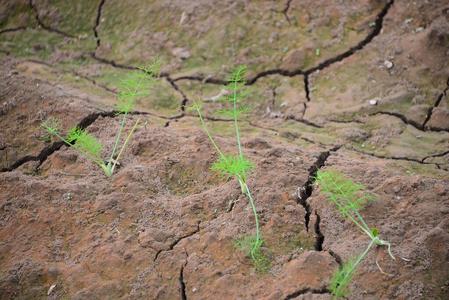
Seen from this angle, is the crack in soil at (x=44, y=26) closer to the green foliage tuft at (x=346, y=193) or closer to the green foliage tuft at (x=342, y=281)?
the green foliage tuft at (x=346, y=193)

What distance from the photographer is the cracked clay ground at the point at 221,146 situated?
2.18m

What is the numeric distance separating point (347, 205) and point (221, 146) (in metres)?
1.06

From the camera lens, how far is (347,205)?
2.44 metres

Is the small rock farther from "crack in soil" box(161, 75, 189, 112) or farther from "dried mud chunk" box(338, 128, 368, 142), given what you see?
"crack in soil" box(161, 75, 189, 112)

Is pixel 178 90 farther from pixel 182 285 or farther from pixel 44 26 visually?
pixel 182 285

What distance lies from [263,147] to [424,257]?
1409 mm

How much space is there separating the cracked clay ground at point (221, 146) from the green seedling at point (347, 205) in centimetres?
5

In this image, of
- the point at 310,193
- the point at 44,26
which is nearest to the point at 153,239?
the point at 310,193

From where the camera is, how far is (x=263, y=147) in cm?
311

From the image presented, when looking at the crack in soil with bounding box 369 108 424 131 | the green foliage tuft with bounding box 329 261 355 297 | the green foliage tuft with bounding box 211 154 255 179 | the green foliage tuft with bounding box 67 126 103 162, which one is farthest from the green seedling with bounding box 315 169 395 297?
the green foliage tuft with bounding box 67 126 103 162

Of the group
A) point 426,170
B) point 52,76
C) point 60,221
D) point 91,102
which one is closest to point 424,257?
point 426,170

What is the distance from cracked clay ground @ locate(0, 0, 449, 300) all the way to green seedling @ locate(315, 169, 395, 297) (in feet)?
0.17

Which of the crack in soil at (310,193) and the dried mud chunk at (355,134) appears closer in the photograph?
the crack in soil at (310,193)

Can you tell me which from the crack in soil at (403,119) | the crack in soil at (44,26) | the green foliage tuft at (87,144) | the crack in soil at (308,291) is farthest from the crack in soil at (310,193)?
the crack in soil at (44,26)
